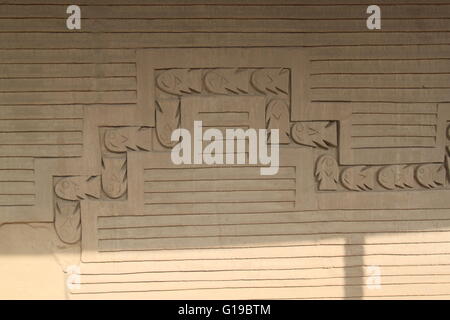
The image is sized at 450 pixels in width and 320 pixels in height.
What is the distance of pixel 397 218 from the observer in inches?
157

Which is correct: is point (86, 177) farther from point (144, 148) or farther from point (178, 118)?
point (178, 118)

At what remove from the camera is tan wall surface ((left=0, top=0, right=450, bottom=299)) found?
383cm

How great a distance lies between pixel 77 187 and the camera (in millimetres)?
3838

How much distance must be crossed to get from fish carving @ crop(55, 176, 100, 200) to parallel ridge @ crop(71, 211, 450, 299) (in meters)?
0.18

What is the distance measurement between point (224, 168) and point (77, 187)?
0.84 meters

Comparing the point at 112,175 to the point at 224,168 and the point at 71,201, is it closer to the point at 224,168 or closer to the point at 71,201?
the point at 71,201

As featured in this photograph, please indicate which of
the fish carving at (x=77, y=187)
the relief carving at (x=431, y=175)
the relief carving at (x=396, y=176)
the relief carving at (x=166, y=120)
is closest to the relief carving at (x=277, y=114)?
the relief carving at (x=166, y=120)

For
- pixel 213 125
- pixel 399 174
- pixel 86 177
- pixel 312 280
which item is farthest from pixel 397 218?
pixel 86 177

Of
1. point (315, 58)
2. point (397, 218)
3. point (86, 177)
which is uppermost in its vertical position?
point (315, 58)

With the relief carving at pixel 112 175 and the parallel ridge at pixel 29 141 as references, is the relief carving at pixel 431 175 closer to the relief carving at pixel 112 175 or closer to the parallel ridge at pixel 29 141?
the relief carving at pixel 112 175

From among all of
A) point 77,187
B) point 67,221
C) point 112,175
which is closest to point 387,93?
point 112,175

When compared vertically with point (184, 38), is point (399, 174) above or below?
below

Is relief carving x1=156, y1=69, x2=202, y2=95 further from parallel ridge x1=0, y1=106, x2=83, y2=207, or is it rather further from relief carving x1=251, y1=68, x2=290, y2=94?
parallel ridge x1=0, y1=106, x2=83, y2=207

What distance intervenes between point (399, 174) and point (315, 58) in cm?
83
